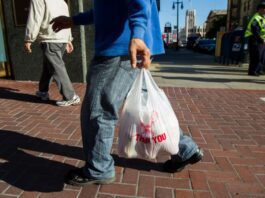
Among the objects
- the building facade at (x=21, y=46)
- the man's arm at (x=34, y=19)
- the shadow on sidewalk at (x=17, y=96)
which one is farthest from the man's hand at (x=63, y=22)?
the building facade at (x=21, y=46)

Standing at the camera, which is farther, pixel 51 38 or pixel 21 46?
pixel 21 46

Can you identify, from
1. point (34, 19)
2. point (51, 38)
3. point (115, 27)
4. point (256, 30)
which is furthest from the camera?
point (256, 30)

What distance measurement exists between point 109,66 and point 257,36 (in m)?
6.41

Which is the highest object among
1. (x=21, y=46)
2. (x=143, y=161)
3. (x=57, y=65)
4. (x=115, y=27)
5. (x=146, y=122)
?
(x=115, y=27)

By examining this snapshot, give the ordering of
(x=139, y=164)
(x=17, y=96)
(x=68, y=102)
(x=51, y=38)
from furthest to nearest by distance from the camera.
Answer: (x=17, y=96)
(x=68, y=102)
(x=51, y=38)
(x=139, y=164)

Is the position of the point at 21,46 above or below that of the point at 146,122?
above

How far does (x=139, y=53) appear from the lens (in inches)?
76.5

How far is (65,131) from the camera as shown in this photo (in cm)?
361

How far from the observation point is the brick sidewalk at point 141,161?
2359 millimetres

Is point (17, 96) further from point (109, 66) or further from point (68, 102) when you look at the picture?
point (109, 66)

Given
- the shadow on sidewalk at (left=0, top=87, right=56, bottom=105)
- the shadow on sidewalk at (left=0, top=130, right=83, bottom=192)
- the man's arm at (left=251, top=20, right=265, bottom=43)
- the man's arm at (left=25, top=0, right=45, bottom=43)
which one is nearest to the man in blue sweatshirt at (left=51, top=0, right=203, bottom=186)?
the shadow on sidewalk at (left=0, top=130, right=83, bottom=192)

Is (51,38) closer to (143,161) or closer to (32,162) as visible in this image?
(32,162)

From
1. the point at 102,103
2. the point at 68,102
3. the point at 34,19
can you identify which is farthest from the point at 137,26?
the point at 68,102

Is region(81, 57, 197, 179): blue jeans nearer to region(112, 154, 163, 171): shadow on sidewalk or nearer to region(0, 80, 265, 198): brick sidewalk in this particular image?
region(0, 80, 265, 198): brick sidewalk
